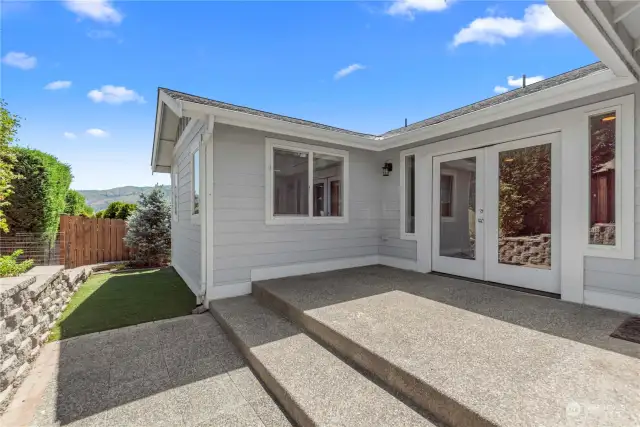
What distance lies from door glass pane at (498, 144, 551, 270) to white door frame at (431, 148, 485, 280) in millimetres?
277

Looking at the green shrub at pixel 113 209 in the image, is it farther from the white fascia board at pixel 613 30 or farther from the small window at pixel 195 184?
the white fascia board at pixel 613 30

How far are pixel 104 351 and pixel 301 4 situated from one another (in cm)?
671

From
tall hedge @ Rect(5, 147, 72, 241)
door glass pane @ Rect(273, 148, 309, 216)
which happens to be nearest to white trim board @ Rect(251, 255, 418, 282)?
door glass pane @ Rect(273, 148, 309, 216)

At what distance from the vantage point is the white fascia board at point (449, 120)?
9.87 ft

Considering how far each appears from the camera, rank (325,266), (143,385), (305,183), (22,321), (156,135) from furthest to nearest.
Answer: (156,135) < (325,266) < (305,183) < (22,321) < (143,385)

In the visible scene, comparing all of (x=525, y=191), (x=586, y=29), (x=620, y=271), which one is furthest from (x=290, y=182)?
(x=620, y=271)

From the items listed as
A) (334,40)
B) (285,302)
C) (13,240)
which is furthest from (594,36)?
(13,240)

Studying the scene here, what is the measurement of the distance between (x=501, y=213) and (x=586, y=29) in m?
2.63

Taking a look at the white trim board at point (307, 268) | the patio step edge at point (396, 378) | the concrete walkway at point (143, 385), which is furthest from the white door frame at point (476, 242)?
the concrete walkway at point (143, 385)

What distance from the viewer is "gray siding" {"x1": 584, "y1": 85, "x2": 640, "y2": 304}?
3.05 meters

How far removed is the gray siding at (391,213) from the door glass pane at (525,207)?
5.59ft

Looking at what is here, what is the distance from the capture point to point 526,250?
158 inches

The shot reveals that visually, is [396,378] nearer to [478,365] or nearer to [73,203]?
[478,365]

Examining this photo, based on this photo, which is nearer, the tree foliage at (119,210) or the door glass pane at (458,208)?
the door glass pane at (458,208)
